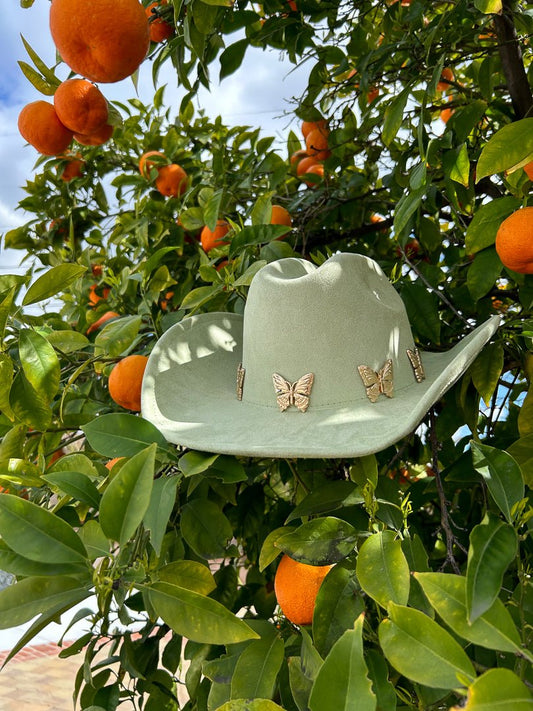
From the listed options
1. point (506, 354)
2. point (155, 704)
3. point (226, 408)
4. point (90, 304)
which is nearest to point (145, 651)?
point (155, 704)

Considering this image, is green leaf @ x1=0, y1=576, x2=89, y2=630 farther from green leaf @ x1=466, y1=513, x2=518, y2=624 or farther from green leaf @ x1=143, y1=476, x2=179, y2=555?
green leaf @ x1=466, y1=513, x2=518, y2=624

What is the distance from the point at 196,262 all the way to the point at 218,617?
958 millimetres

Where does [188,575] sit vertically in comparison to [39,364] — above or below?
below

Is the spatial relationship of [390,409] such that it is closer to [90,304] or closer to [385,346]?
[385,346]

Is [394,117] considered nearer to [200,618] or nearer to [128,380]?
[128,380]

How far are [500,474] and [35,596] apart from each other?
425 millimetres

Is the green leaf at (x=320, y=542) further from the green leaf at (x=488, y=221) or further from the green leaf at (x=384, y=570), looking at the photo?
the green leaf at (x=488, y=221)

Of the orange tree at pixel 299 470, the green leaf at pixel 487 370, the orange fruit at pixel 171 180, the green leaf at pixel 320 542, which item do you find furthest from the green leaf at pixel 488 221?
the orange fruit at pixel 171 180

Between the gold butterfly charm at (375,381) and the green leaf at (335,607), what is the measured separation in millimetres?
221

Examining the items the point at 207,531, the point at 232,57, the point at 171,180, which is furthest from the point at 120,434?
the point at 171,180

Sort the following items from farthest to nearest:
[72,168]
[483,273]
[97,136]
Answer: [72,168] → [97,136] → [483,273]

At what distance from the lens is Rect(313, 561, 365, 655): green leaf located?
1.90 feet

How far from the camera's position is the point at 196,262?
4.46ft

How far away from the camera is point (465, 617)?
420 mm
